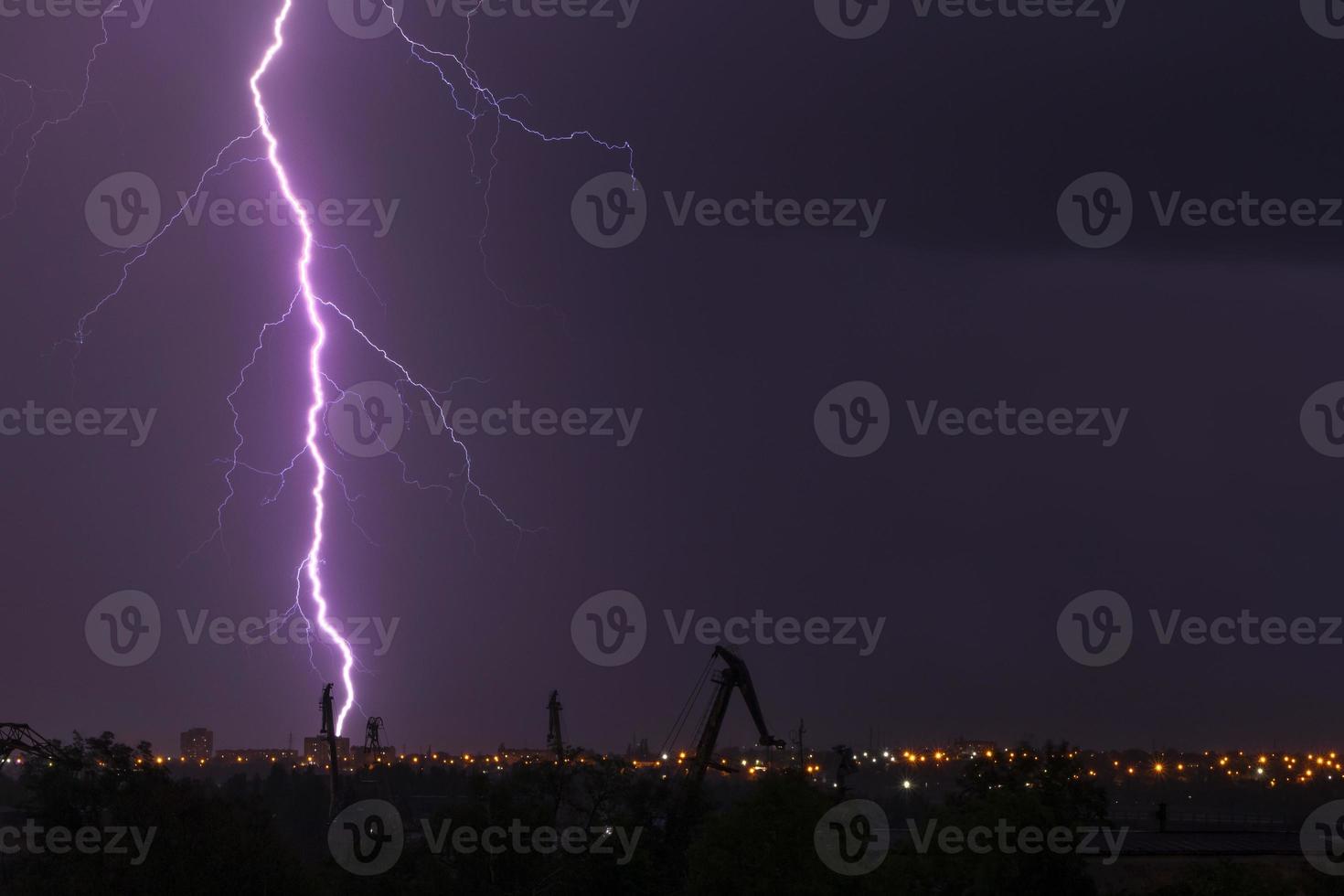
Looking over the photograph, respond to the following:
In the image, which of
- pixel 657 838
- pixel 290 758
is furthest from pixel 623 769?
pixel 290 758

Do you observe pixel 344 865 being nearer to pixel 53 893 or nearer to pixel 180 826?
pixel 180 826
